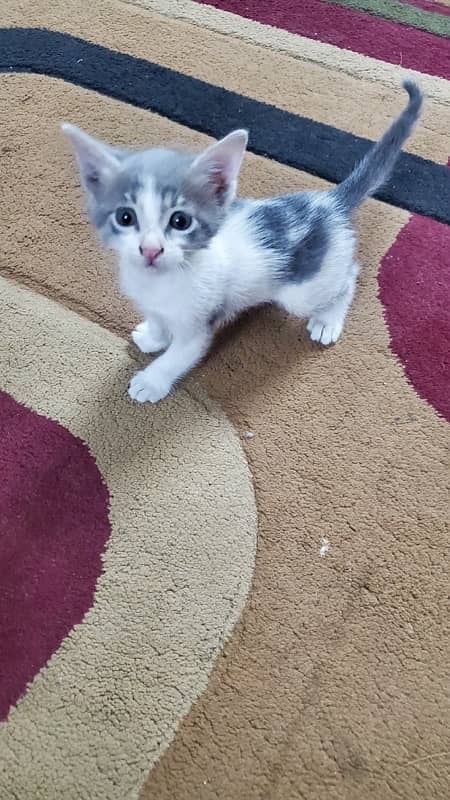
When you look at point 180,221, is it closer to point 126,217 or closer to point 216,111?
point 126,217

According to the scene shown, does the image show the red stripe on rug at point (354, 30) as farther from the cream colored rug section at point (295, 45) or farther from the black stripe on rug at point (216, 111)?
the black stripe on rug at point (216, 111)

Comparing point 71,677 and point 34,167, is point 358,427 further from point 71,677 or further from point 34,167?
point 34,167

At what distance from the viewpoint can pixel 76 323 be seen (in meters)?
1.18

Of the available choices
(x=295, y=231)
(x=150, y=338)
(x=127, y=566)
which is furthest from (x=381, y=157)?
(x=127, y=566)

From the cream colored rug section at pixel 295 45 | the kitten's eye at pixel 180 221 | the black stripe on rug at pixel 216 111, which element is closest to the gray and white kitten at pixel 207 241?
the kitten's eye at pixel 180 221

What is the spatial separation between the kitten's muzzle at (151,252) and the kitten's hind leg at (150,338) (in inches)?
10.5

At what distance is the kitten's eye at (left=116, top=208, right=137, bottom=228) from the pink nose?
0.15 feet

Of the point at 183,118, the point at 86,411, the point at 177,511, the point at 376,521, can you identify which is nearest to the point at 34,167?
the point at 183,118

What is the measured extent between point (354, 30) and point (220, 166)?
0.92m

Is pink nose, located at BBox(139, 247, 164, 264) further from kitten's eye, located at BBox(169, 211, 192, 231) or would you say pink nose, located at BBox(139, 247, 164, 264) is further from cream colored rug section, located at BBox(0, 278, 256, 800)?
cream colored rug section, located at BBox(0, 278, 256, 800)

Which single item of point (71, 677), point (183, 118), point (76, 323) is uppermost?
point (183, 118)

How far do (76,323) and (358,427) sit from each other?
0.48 metres

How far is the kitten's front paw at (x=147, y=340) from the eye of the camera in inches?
45.3

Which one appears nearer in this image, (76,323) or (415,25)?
(76,323)
